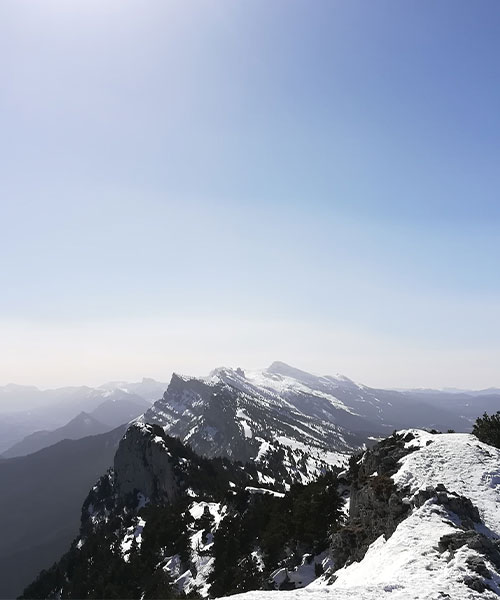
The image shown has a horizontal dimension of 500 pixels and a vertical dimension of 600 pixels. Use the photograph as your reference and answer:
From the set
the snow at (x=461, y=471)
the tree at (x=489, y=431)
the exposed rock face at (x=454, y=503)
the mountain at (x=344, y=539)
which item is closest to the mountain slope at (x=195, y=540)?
the mountain at (x=344, y=539)

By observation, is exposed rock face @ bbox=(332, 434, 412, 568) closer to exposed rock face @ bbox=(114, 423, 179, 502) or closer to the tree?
the tree

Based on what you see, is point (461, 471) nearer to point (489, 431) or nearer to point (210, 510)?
point (489, 431)

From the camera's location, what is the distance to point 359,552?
3406 centimetres

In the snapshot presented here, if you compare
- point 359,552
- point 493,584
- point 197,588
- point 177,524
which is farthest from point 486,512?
point 177,524

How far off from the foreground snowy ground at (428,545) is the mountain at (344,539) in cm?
10

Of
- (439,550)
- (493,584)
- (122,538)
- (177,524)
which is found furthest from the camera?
(122,538)

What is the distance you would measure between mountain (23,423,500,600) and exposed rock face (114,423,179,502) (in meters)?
38.9

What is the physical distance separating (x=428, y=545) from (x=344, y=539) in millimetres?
15852

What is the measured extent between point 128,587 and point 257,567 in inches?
1387

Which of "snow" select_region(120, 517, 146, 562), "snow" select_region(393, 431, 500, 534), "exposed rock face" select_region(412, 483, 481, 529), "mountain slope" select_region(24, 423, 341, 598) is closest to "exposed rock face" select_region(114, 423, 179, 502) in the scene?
"mountain slope" select_region(24, 423, 341, 598)

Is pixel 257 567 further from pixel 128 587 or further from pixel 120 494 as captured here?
pixel 120 494

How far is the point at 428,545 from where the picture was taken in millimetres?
24641

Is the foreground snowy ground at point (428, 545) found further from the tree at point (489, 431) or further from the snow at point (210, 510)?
the snow at point (210, 510)

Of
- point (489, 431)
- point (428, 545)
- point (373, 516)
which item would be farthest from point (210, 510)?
point (428, 545)
